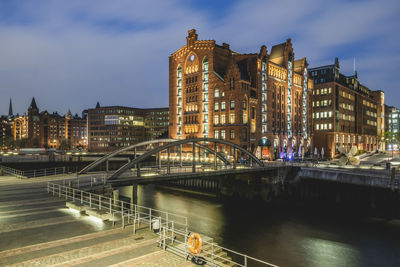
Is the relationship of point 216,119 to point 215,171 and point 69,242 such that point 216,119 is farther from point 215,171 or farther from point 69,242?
point 69,242

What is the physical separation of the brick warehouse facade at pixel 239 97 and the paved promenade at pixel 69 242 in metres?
56.7

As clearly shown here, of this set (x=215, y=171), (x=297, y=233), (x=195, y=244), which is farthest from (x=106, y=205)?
(x=297, y=233)

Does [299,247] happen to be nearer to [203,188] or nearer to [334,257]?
[334,257]

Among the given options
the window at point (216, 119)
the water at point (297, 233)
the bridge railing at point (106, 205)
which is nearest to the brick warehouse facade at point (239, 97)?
the window at point (216, 119)

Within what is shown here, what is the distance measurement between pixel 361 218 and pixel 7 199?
40434mm

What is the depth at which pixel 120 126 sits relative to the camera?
150000 millimetres

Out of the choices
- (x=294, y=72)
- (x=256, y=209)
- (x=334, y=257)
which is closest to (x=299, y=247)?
(x=334, y=257)

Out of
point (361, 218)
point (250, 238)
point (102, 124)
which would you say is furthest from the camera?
point (102, 124)

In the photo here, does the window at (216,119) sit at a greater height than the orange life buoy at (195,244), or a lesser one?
greater

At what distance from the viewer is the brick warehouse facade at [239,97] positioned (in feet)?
238

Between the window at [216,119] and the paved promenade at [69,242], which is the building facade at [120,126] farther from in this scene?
the paved promenade at [69,242]

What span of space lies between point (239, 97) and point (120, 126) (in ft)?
316

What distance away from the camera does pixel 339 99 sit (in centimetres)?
10006

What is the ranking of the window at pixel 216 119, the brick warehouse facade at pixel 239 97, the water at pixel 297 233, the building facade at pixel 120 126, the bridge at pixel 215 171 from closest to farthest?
the water at pixel 297 233 → the bridge at pixel 215 171 → the brick warehouse facade at pixel 239 97 → the window at pixel 216 119 → the building facade at pixel 120 126
